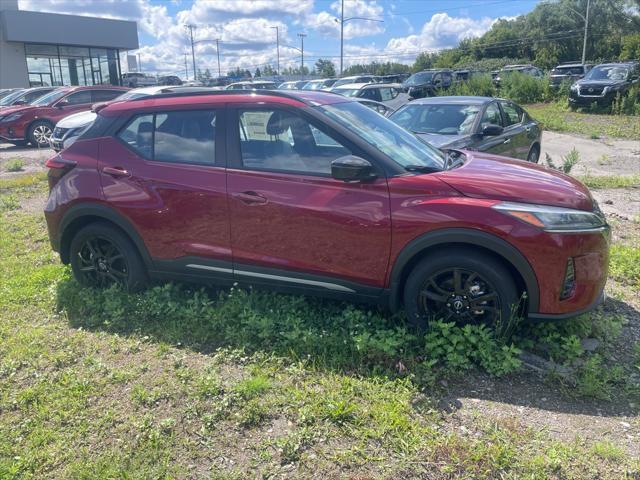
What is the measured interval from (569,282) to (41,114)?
16.8 metres

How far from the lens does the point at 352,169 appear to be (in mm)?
3562

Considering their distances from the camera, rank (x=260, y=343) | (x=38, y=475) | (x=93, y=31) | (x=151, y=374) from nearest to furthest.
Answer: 1. (x=38, y=475)
2. (x=151, y=374)
3. (x=260, y=343)
4. (x=93, y=31)

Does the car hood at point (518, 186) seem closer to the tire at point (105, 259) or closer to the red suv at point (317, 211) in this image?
→ the red suv at point (317, 211)

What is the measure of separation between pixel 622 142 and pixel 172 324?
1558 cm

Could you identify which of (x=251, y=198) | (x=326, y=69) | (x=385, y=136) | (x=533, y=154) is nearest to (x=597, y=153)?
(x=533, y=154)

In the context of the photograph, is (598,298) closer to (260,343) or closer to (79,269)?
(260,343)

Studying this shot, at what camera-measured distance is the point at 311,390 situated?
331 cm

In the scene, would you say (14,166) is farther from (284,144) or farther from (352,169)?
(352,169)

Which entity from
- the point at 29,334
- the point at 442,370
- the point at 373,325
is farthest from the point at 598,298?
the point at 29,334

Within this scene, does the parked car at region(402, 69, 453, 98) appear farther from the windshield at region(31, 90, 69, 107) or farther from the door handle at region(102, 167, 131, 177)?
the door handle at region(102, 167, 131, 177)

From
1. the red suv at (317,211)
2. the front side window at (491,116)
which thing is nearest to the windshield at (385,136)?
the red suv at (317,211)

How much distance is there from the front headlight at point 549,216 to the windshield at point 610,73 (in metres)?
22.2

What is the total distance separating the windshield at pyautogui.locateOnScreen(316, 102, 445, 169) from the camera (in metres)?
3.95

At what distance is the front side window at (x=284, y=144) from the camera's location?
3.88 m
